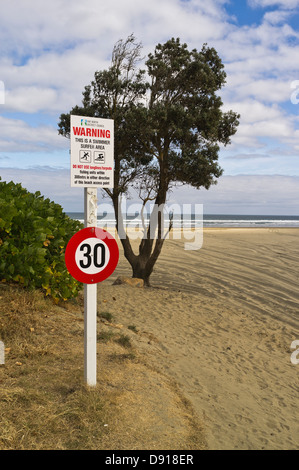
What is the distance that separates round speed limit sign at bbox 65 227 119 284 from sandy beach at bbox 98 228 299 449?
220cm

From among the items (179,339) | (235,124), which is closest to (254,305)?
(179,339)

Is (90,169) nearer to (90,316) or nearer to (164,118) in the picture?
(90,316)

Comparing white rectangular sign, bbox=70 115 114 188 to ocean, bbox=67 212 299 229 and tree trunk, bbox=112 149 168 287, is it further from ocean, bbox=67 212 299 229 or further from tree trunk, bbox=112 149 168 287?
ocean, bbox=67 212 299 229

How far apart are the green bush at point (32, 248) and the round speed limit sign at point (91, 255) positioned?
2.23 metres

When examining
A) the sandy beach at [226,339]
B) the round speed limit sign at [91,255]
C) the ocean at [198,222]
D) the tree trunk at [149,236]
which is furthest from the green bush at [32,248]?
the ocean at [198,222]

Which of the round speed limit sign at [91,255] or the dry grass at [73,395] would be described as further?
the round speed limit sign at [91,255]

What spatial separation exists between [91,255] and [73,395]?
1.54 metres

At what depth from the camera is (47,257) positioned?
7168mm

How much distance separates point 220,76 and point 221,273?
7.42 meters

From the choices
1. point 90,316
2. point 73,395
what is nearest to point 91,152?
point 90,316

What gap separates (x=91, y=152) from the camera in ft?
14.9

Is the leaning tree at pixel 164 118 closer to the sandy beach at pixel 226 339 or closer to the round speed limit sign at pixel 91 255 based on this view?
the sandy beach at pixel 226 339

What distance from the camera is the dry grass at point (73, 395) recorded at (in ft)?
12.5

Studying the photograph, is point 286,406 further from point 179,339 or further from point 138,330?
point 138,330
